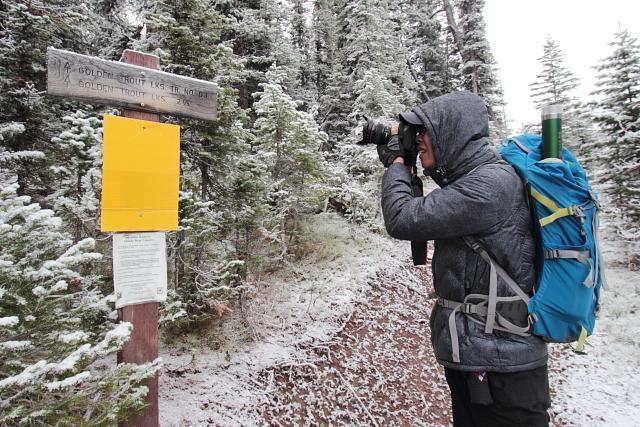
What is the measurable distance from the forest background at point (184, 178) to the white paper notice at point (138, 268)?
22cm

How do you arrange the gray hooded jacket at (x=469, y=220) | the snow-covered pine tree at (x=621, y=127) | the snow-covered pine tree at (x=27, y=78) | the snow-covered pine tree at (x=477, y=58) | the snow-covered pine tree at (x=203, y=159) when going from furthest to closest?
1. the snow-covered pine tree at (x=477, y=58)
2. the snow-covered pine tree at (x=621, y=127)
3. the snow-covered pine tree at (x=27, y=78)
4. the snow-covered pine tree at (x=203, y=159)
5. the gray hooded jacket at (x=469, y=220)

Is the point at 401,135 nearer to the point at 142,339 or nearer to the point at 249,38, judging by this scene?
A: the point at 142,339

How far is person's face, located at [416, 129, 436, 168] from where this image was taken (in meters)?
2.37

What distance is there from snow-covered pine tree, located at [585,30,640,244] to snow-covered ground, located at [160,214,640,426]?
3.36 metres

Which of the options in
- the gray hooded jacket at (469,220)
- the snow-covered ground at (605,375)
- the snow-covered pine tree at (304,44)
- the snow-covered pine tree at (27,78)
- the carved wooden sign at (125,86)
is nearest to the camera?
the gray hooded jacket at (469,220)

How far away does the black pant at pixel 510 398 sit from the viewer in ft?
6.75

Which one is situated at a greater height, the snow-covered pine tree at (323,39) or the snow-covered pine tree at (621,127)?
the snow-covered pine tree at (323,39)

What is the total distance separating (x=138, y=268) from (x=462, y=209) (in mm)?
2371

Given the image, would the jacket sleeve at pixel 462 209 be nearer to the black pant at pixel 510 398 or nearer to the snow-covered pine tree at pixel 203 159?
the black pant at pixel 510 398

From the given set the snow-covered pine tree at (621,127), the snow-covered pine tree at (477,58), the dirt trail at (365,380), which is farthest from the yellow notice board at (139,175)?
the snow-covered pine tree at (477,58)

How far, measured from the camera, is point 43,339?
2.02 metres

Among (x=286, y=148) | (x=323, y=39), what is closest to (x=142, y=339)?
(x=286, y=148)

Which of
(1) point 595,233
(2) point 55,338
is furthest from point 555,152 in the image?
(2) point 55,338

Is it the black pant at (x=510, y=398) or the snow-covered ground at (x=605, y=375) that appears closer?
the black pant at (x=510, y=398)
